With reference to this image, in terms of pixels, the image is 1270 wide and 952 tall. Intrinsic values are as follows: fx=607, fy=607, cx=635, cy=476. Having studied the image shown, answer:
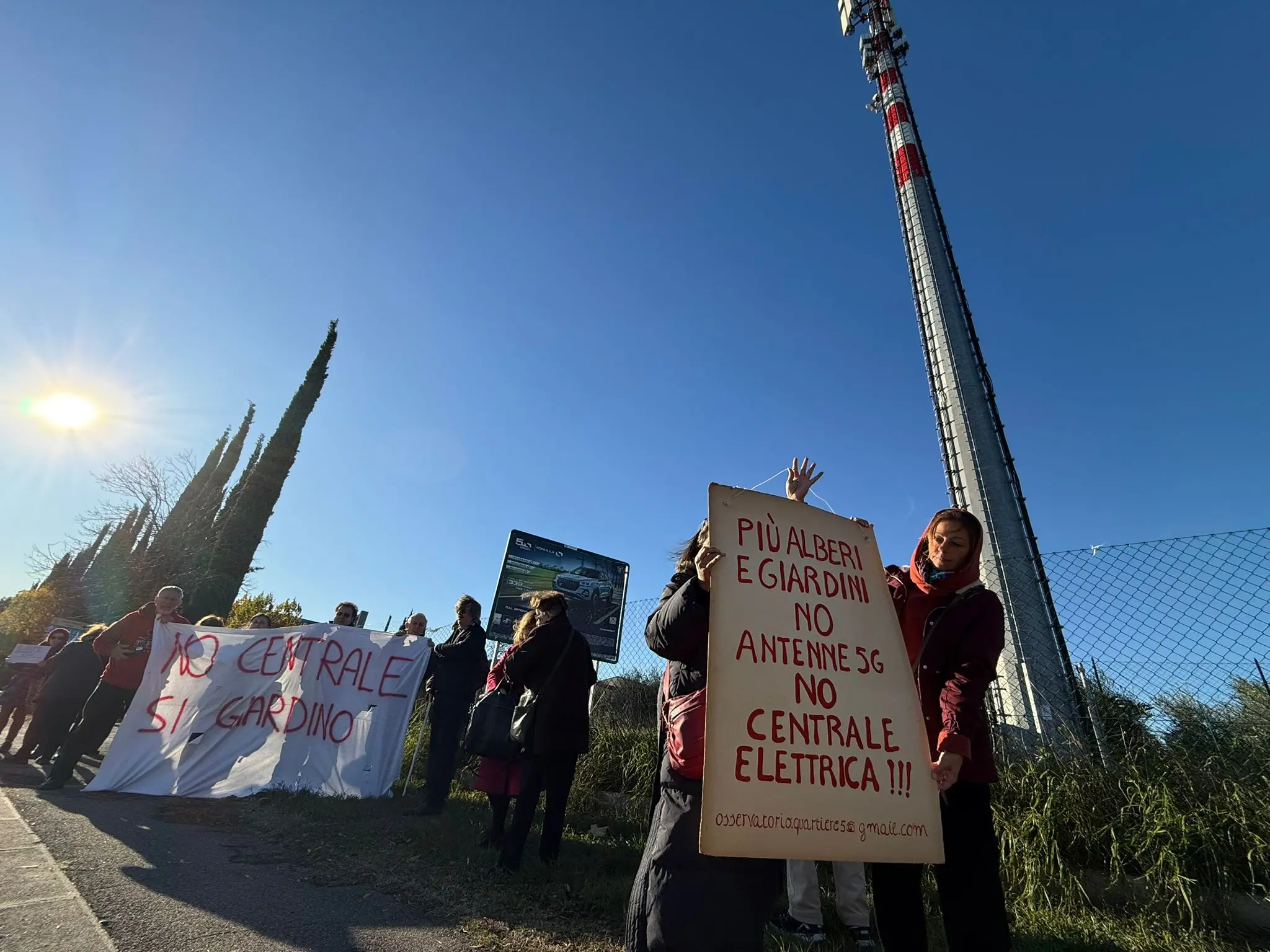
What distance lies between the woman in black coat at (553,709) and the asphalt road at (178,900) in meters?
1.00

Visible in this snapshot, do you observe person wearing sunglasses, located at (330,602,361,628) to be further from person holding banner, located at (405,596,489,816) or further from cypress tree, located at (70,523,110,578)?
cypress tree, located at (70,523,110,578)

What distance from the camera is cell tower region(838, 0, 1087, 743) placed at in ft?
17.4

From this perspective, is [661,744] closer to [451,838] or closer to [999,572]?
[451,838]

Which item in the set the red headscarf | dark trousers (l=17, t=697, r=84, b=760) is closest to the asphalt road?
the red headscarf

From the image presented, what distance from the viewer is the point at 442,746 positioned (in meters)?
5.01

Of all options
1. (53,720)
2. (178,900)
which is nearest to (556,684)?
(178,900)

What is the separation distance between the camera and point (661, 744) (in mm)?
1803

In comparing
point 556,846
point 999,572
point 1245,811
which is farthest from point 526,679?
point 999,572

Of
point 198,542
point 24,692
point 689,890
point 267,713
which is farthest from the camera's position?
point 198,542

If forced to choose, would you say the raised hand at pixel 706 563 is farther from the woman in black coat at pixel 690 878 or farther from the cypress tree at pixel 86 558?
the cypress tree at pixel 86 558

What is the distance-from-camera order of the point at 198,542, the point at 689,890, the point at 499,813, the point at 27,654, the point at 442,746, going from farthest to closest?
the point at 198,542
the point at 27,654
the point at 442,746
the point at 499,813
the point at 689,890

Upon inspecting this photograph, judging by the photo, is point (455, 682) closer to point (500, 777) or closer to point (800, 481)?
point (500, 777)

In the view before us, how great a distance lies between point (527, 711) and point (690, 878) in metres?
2.57

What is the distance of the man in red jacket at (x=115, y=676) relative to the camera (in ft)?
17.2
